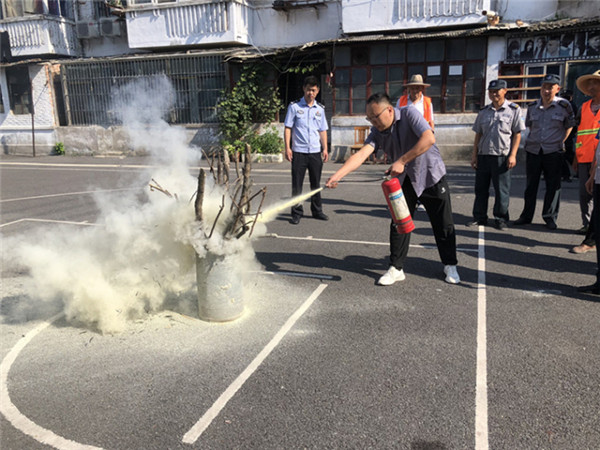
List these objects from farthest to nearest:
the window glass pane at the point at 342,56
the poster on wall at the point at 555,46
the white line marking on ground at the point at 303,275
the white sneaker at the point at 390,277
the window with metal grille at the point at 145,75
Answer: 1. the window with metal grille at the point at 145,75
2. the window glass pane at the point at 342,56
3. the poster on wall at the point at 555,46
4. the white line marking on ground at the point at 303,275
5. the white sneaker at the point at 390,277

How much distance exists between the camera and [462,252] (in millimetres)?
6062

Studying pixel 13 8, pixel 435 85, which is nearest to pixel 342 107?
pixel 435 85

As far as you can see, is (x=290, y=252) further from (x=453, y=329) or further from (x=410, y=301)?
(x=453, y=329)

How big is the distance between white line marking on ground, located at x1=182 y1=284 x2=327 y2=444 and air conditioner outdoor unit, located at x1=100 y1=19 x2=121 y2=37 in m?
20.4

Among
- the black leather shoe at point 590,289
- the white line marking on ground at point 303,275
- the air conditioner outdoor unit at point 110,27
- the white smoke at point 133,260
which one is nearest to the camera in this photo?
the white smoke at point 133,260

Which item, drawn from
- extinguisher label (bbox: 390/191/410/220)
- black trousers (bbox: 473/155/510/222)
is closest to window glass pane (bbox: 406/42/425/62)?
black trousers (bbox: 473/155/510/222)

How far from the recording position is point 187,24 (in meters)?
19.0

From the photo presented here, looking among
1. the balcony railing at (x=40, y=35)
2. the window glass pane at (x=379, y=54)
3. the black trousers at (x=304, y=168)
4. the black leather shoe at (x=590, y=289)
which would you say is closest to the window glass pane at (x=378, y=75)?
the window glass pane at (x=379, y=54)

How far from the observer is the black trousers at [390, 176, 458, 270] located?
4848 millimetres

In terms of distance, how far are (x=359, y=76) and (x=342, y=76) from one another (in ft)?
2.04

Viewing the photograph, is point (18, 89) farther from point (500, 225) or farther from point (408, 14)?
point (500, 225)

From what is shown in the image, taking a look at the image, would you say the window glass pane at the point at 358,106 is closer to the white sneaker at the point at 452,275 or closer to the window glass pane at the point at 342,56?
the window glass pane at the point at 342,56

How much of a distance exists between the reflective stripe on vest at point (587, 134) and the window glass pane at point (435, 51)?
34.4 feet

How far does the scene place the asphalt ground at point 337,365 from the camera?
2773 millimetres
